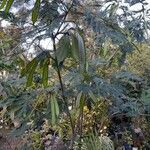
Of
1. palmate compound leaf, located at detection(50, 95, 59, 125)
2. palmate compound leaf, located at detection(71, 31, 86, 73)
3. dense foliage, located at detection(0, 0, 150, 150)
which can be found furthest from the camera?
palmate compound leaf, located at detection(50, 95, 59, 125)

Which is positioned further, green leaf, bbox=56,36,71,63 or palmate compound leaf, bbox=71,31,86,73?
green leaf, bbox=56,36,71,63

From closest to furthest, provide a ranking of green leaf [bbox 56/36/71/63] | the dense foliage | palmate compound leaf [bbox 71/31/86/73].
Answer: palmate compound leaf [bbox 71/31/86/73] < green leaf [bbox 56/36/71/63] < the dense foliage

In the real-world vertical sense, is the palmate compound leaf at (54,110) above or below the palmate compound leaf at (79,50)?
below

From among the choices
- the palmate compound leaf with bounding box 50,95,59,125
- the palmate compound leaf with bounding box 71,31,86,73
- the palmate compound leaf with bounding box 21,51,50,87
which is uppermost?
the palmate compound leaf with bounding box 71,31,86,73

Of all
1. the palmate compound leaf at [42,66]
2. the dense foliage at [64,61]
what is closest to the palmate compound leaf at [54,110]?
the dense foliage at [64,61]

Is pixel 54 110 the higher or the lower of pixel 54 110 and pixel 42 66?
the lower

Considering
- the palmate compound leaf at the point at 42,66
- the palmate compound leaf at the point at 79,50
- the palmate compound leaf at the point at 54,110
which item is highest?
the palmate compound leaf at the point at 79,50

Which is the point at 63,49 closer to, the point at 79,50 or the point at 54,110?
the point at 79,50

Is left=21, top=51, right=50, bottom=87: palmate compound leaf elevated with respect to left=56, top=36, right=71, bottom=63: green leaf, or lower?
lower

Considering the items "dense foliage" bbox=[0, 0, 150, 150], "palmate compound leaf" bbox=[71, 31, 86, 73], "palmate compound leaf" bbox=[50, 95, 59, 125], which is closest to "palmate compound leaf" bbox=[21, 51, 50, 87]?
"dense foliage" bbox=[0, 0, 150, 150]

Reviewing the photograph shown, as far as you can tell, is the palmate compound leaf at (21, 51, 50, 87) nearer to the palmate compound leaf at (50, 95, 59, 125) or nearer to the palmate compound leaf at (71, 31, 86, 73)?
the palmate compound leaf at (71, 31, 86, 73)

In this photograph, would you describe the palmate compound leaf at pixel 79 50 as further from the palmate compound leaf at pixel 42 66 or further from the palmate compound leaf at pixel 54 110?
the palmate compound leaf at pixel 54 110

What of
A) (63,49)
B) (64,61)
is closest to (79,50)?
(63,49)

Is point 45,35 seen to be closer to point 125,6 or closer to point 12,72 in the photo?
point 125,6
